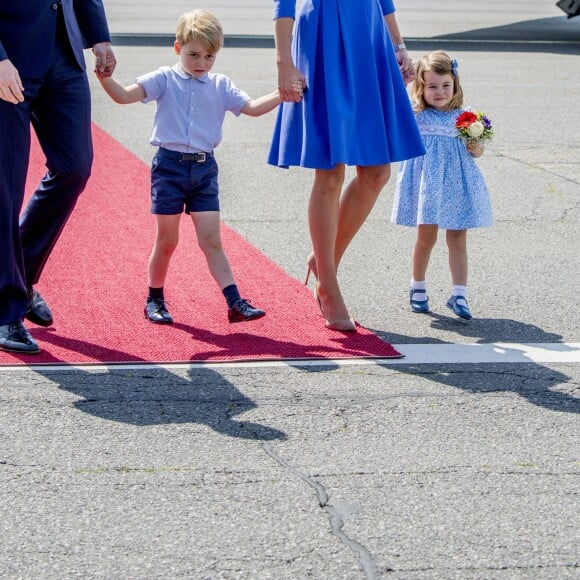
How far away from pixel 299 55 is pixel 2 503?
8.36 feet

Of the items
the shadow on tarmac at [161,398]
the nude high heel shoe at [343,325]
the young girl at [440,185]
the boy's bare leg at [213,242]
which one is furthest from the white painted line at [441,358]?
the boy's bare leg at [213,242]

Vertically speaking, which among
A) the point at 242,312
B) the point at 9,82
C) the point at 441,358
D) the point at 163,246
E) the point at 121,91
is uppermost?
the point at 9,82

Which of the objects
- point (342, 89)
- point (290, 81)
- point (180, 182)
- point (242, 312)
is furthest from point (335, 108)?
point (242, 312)

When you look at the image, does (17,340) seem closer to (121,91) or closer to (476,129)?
(121,91)

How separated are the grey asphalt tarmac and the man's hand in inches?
42.8

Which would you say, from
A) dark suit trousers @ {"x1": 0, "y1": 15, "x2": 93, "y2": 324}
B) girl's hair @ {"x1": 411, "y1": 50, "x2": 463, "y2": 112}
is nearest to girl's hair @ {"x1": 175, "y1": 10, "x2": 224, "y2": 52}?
dark suit trousers @ {"x1": 0, "y1": 15, "x2": 93, "y2": 324}

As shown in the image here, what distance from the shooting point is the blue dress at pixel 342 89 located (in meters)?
5.14

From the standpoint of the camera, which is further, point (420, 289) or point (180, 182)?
point (420, 289)

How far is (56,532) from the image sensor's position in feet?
11.0

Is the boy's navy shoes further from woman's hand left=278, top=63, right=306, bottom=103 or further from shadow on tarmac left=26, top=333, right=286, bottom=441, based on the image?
woman's hand left=278, top=63, right=306, bottom=103

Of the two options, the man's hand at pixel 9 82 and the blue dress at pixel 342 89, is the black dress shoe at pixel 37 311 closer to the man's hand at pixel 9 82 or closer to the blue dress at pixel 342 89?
the man's hand at pixel 9 82

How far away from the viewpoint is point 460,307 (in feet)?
18.6

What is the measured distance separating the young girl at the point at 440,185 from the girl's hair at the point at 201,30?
1080mm

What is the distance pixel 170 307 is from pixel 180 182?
666 millimetres
